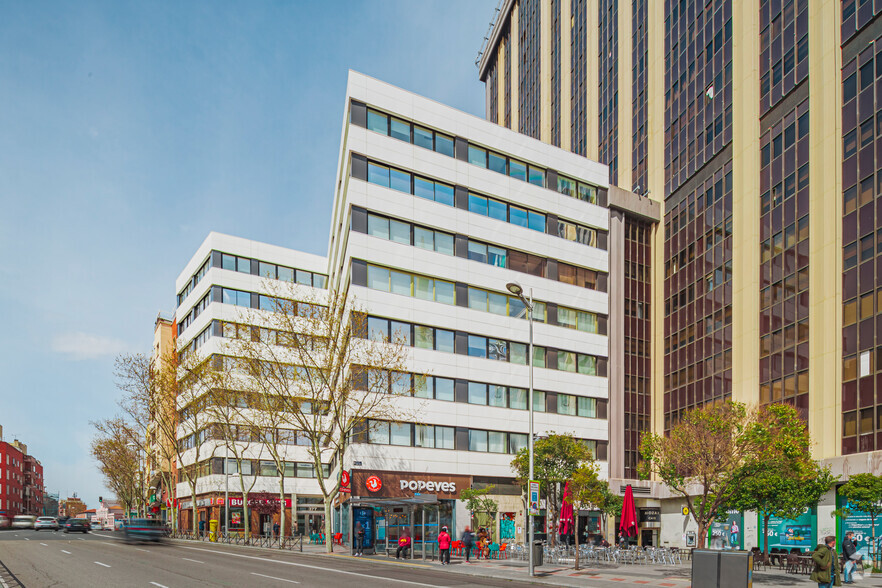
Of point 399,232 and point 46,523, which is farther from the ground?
point 399,232

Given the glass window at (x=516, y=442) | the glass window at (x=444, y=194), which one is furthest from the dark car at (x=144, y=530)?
the glass window at (x=444, y=194)

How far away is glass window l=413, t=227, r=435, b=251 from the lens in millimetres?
48688

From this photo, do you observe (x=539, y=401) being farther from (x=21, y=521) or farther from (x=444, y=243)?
(x=21, y=521)

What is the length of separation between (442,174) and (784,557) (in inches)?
1173

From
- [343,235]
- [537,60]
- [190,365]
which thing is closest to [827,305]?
[343,235]

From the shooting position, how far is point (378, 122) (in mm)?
48031

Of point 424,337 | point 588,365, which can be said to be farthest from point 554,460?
point 588,365

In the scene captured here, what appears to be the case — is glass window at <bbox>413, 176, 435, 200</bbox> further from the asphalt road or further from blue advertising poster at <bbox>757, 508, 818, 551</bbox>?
blue advertising poster at <bbox>757, 508, 818, 551</bbox>

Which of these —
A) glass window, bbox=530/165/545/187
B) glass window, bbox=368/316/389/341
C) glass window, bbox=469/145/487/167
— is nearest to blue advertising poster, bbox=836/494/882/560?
glass window, bbox=368/316/389/341

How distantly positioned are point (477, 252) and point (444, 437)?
12.5m

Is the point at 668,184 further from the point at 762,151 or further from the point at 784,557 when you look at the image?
the point at 784,557

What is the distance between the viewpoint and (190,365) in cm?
5791

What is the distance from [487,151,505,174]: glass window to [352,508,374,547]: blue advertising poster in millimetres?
24797

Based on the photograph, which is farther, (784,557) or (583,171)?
(583,171)
